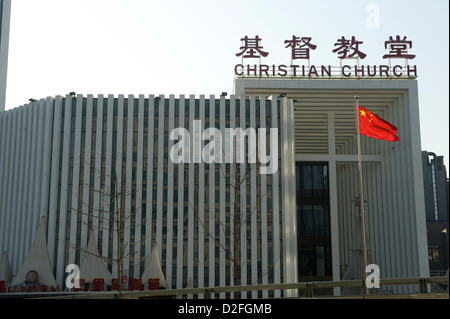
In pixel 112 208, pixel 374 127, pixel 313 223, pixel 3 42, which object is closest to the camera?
pixel 374 127

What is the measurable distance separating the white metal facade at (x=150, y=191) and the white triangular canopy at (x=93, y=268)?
815 millimetres

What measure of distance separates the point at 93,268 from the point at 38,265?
3487 mm

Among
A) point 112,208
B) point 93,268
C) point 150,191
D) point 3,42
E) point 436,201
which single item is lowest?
point 93,268

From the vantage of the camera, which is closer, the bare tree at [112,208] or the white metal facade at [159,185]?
the bare tree at [112,208]

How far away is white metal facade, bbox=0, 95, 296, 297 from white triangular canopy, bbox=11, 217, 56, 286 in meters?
0.84

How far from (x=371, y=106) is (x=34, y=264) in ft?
91.9

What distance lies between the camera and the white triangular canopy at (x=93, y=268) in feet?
121

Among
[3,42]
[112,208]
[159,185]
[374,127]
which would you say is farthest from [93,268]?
[3,42]

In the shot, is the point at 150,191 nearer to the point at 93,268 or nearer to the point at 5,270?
the point at 93,268

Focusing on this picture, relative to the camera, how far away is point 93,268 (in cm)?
3697

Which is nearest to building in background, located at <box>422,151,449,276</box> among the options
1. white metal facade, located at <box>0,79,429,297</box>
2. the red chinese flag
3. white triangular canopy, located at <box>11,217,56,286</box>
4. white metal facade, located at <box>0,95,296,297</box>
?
white metal facade, located at <box>0,79,429,297</box>

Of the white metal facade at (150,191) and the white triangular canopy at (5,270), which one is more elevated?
the white metal facade at (150,191)

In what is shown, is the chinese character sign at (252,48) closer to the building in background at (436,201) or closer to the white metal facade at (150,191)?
the white metal facade at (150,191)

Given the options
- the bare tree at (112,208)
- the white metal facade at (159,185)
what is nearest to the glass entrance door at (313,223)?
the white metal facade at (159,185)
